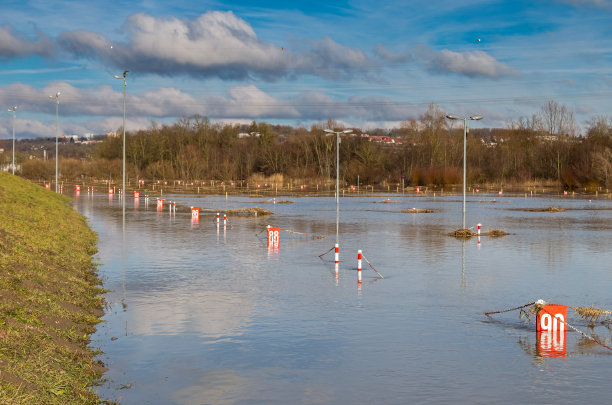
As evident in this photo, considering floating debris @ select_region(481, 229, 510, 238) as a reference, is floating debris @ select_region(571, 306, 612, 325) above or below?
below

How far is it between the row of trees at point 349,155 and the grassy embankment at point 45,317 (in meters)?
106

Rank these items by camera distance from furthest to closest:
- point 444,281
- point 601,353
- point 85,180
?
point 85,180 → point 444,281 → point 601,353

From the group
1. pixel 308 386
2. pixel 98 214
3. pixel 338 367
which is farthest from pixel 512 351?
pixel 98 214

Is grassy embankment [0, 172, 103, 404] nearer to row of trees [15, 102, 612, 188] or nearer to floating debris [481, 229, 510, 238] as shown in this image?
floating debris [481, 229, 510, 238]

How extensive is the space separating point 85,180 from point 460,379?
131 m

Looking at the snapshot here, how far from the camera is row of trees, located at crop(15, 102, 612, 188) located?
12862 cm

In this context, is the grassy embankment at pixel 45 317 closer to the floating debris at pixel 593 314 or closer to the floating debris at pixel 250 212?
the floating debris at pixel 593 314

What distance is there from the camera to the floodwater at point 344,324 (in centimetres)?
1099

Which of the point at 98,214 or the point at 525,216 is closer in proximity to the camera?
the point at 98,214

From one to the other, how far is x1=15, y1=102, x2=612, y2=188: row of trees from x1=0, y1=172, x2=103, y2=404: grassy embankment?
348 feet

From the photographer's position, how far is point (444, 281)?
22125mm

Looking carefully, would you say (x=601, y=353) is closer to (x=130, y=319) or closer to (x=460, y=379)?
(x=460, y=379)

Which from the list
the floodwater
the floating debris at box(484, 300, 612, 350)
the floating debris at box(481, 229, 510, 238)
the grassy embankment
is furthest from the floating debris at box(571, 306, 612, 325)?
the floating debris at box(481, 229, 510, 238)

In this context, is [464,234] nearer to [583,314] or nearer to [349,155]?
[583,314]
